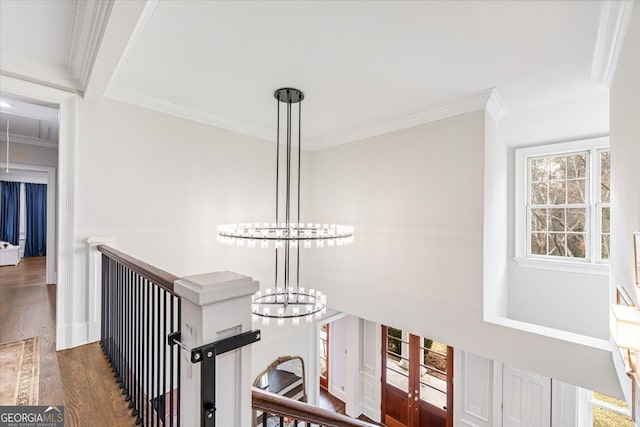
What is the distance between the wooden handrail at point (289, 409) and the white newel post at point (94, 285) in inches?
94.0

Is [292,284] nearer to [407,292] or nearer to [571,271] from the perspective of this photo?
[407,292]

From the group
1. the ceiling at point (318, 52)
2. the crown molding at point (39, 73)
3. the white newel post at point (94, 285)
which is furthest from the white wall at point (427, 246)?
the crown molding at point (39, 73)

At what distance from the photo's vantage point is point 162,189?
3379mm

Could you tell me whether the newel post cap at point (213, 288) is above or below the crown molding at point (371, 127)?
below

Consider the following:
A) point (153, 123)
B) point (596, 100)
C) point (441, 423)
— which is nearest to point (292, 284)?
point (153, 123)

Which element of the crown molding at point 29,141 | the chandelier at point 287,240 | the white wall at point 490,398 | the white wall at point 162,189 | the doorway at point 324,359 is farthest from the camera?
the doorway at point 324,359

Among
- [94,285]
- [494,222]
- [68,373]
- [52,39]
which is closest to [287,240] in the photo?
[68,373]

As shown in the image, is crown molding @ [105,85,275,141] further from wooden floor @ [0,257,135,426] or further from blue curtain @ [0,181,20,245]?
blue curtain @ [0,181,20,245]

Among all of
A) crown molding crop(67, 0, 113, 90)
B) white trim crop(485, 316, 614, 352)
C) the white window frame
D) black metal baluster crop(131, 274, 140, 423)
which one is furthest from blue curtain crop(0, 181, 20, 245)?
the white window frame

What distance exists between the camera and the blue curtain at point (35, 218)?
864 cm

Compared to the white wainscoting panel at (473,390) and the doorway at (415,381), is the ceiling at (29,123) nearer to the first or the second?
the doorway at (415,381)

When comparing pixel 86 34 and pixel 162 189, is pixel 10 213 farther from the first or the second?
pixel 86 34

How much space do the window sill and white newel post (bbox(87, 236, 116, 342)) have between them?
564 centimetres

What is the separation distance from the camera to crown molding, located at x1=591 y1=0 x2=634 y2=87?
1782 millimetres
